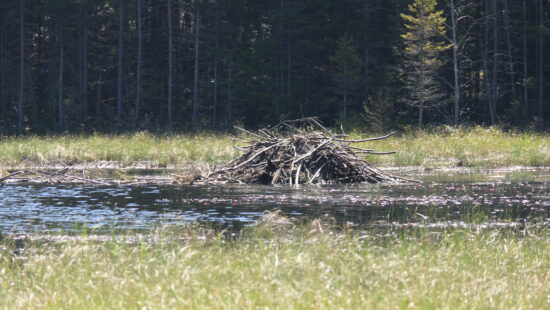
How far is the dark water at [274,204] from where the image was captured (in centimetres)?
1422

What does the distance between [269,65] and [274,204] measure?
42.0 meters

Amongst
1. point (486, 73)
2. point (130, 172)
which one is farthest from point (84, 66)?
point (130, 172)

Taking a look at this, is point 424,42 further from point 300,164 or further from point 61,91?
point 300,164

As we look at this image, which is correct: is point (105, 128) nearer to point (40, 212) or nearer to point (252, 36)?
point (252, 36)

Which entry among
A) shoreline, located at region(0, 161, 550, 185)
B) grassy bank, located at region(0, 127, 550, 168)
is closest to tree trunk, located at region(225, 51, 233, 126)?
grassy bank, located at region(0, 127, 550, 168)

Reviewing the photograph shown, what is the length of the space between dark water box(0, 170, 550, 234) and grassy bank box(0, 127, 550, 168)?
21.2ft

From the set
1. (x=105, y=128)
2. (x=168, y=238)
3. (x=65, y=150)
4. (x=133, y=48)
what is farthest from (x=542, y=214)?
(x=133, y=48)

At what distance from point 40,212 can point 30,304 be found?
931 centimetres

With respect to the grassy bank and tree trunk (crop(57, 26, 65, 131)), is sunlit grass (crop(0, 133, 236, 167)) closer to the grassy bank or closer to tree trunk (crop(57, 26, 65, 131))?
the grassy bank

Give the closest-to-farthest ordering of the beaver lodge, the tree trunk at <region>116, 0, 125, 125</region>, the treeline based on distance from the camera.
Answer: the beaver lodge, the treeline, the tree trunk at <region>116, 0, 125, 125</region>

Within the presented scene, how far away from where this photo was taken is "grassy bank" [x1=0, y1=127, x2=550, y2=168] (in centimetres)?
2992

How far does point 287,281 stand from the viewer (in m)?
7.36

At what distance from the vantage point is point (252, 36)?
6881cm

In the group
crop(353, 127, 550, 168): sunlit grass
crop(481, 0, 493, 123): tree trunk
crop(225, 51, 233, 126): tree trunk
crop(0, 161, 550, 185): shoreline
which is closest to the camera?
crop(0, 161, 550, 185): shoreline
